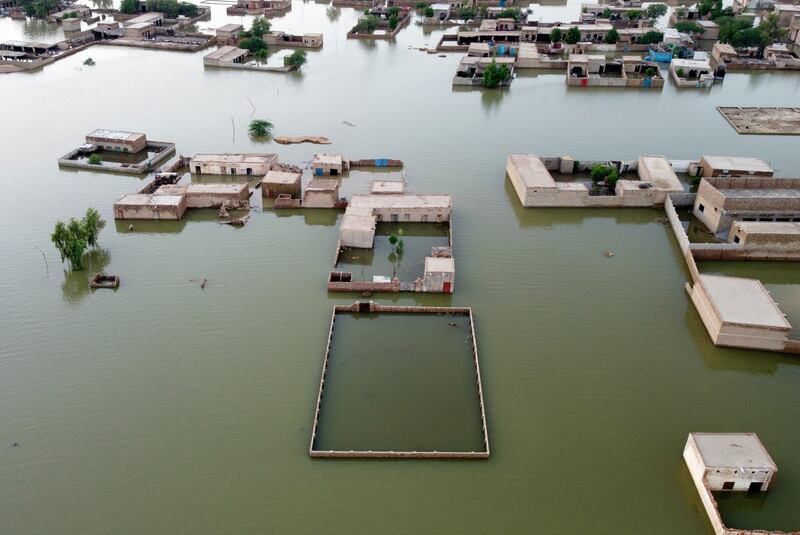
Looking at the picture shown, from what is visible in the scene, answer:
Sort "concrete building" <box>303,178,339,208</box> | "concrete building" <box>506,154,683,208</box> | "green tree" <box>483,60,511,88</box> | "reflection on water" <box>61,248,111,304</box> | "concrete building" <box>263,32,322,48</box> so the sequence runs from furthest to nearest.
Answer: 1. "concrete building" <box>263,32,322,48</box>
2. "green tree" <box>483,60,511,88</box>
3. "concrete building" <box>506,154,683,208</box>
4. "concrete building" <box>303,178,339,208</box>
5. "reflection on water" <box>61,248,111,304</box>

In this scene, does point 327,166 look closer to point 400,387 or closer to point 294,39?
point 400,387

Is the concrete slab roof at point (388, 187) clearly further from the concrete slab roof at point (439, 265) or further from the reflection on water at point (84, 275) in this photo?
the reflection on water at point (84, 275)

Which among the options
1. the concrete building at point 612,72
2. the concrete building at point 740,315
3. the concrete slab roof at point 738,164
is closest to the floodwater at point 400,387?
the concrete building at point 740,315

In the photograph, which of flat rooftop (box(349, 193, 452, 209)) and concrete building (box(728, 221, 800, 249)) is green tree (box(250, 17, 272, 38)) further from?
concrete building (box(728, 221, 800, 249))

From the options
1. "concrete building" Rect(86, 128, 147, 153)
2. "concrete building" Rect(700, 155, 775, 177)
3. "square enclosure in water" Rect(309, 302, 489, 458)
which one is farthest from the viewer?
"concrete building" Rect(86, 128, 147, 153)

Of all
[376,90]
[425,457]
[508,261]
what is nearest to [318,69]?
[376,90]

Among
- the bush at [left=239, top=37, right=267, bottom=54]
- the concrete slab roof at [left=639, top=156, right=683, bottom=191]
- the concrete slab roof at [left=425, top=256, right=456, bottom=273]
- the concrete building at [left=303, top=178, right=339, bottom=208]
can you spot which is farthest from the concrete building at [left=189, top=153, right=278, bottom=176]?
the bush at [left=239, top=37, right=267, bottom=54]
